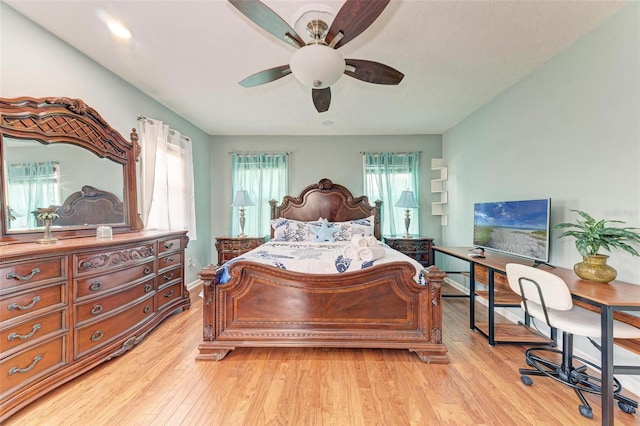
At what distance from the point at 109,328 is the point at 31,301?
2.09ft

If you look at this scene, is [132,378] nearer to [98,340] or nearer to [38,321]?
[98,340]

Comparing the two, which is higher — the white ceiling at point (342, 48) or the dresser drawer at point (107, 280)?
the white ceiling at point (342, 48)

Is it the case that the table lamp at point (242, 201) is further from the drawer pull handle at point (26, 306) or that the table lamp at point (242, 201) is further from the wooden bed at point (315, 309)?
the drawer pull handle at point (26, 306)

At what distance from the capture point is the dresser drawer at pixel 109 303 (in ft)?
6.21

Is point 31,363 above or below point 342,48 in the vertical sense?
below

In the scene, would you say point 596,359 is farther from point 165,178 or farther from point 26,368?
point 165,178

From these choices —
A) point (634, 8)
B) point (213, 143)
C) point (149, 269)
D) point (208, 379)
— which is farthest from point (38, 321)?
point (634, 8)

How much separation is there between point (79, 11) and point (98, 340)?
7.96ft

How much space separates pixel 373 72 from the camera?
1.93 meters

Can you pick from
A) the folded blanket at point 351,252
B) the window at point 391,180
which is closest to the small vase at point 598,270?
the folded blanket at point 351,252

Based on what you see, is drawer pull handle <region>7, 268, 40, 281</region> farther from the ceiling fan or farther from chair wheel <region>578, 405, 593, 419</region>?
chair wheel <region>578, 405, 593, 419</region>

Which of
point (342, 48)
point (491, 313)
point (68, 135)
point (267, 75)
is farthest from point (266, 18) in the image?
point (491, 313)

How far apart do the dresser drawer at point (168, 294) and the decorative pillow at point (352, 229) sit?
7.05 feet

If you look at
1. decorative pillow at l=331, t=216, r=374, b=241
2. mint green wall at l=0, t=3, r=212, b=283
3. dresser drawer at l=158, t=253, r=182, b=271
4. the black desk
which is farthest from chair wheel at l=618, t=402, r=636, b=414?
mint green wall at l=0, t=3, r=212, b=283
